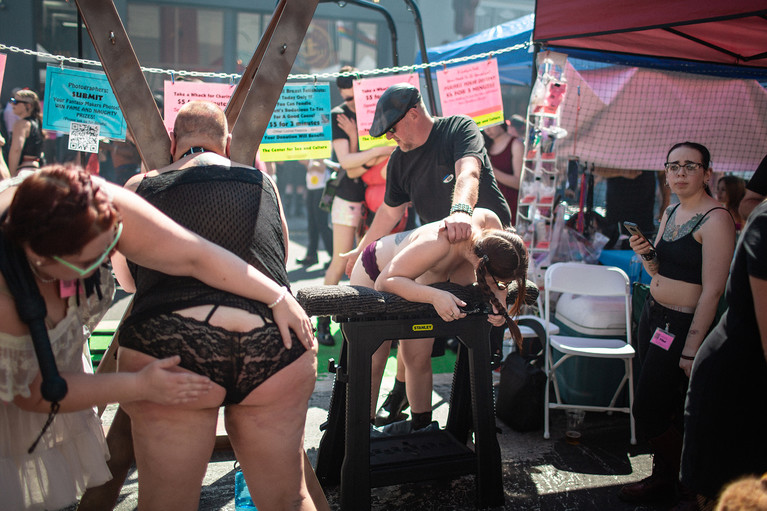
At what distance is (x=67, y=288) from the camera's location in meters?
1.68

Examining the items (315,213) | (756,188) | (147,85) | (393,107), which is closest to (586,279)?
(756,188)

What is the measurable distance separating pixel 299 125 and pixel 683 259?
9.38 feet

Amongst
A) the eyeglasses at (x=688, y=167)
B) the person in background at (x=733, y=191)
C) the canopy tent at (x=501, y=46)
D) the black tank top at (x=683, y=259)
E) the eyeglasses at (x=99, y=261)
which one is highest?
the canopy tent at (x=501, y=46)

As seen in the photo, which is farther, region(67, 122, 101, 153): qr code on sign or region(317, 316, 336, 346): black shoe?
region(317, 316, 336, 346): black shoe

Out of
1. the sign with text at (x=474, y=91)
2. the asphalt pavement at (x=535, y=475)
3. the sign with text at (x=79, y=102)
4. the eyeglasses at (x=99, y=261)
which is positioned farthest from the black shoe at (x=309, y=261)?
the eyeglasses at (x=99, y=261)

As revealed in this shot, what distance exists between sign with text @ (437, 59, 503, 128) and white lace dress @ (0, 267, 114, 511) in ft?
Result: 11.1

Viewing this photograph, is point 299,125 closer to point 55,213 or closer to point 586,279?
point 586,279

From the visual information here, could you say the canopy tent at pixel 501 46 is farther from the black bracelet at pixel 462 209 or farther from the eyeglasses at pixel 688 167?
the black bracelet at pixel 462 209

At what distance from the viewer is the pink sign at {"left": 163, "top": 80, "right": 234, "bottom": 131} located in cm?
410

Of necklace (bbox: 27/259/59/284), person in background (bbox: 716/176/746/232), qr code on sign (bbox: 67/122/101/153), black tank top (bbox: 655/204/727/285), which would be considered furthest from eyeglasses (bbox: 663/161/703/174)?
qr code on sign (bbox: 67/122/101/153)

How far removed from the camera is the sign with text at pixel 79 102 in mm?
3834

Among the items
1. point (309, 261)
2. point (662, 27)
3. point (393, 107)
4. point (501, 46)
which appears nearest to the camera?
point (393, 107)

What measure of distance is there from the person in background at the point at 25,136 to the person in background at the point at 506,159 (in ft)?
15.2

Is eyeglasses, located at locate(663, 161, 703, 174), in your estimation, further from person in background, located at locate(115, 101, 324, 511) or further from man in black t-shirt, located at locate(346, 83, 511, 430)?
person in background, located at locate(115, 101, 324, 511)
